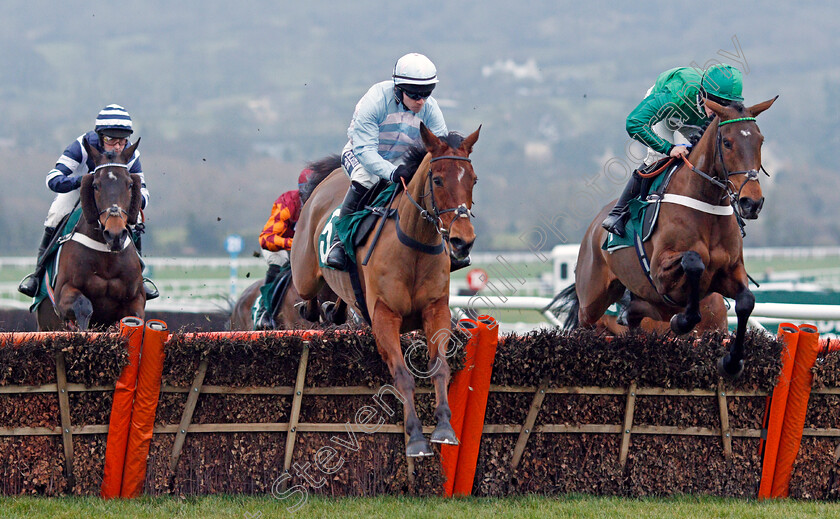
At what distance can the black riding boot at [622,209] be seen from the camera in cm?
596

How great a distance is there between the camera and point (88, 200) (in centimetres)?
597

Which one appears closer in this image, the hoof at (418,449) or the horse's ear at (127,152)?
the hoof at (418,449)

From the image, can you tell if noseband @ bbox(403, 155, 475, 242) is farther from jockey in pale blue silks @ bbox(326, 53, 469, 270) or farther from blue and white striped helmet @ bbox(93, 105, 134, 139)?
blue and white striped helmet @ bbox(93, 105, 134, 139)

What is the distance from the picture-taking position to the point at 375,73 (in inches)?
3359

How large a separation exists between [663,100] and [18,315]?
7.72 m

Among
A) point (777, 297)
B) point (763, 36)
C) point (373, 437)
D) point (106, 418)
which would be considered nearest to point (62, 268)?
point (106, 418)

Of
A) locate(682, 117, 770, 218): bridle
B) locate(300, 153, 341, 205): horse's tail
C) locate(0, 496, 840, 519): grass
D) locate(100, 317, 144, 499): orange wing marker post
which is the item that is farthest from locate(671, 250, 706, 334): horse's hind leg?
locate(100, 317, 144, 499): orange wing marker post

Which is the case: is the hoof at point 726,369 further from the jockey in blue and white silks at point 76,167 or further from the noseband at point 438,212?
the jockey in blue and white silks at point 76,167

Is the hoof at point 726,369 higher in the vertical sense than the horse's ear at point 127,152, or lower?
lower

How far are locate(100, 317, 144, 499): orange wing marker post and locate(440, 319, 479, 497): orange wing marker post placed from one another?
1489 millimetres

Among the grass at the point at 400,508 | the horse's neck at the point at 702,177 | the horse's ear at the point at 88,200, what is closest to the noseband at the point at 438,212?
the grass at the point at 400,508

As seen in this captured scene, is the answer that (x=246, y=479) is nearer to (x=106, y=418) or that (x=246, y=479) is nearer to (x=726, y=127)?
(x=106, y=418)

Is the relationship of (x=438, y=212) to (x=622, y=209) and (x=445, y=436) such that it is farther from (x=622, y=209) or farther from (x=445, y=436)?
(x=622, y=209)

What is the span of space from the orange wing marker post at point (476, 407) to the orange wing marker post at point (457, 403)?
0.08ft
